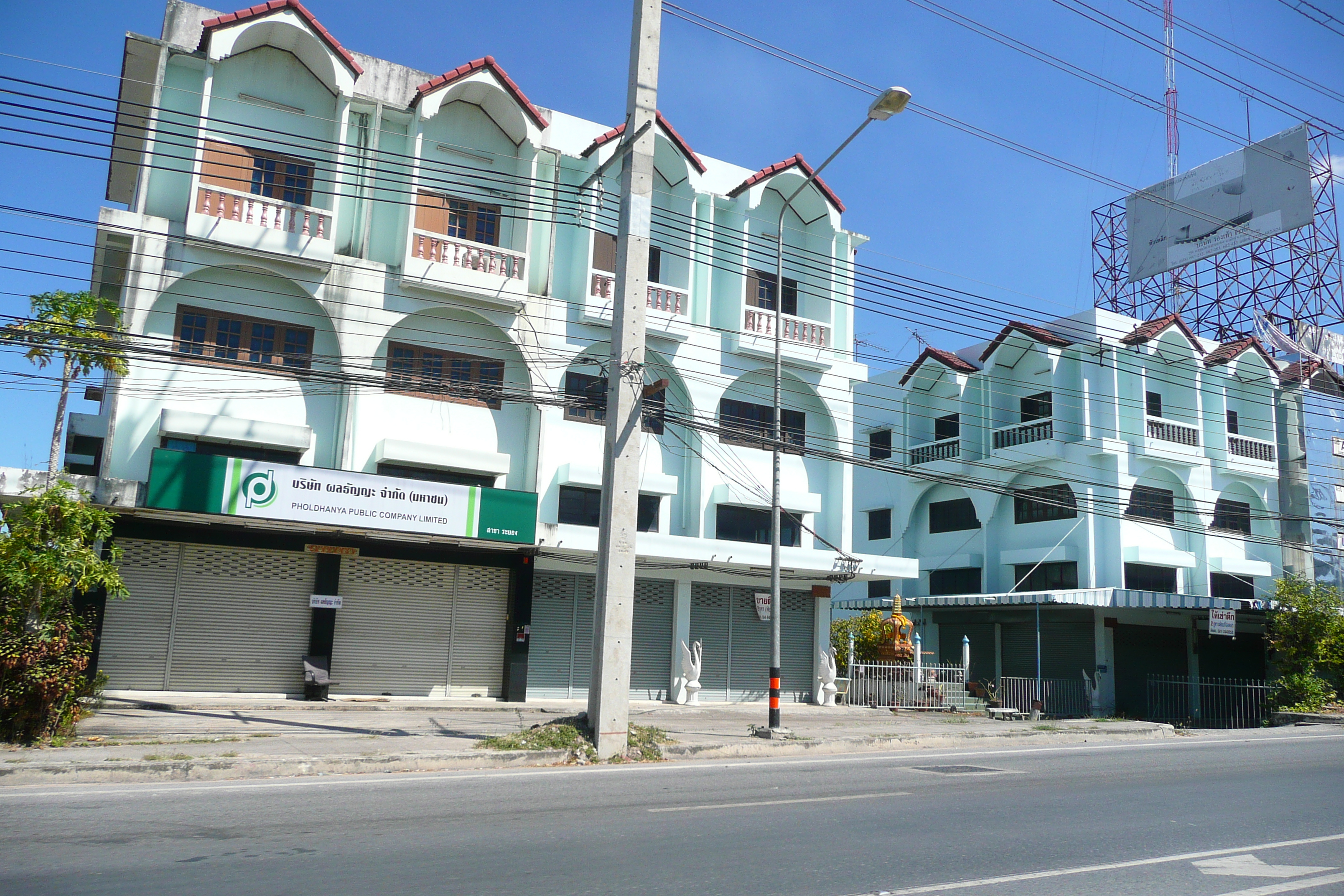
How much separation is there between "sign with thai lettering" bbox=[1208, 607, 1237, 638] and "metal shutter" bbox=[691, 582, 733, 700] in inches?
493

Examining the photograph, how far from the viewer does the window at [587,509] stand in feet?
77.3

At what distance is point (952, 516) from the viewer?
35438 millimetres

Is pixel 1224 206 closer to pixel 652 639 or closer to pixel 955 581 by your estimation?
pixel 955 581

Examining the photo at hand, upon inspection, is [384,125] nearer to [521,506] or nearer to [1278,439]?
[521,506]

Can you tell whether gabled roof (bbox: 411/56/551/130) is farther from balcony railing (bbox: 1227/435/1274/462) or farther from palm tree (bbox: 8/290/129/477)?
balcony railing (bbox: 1227/435/1274/462)

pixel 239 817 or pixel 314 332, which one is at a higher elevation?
pixel 314 332

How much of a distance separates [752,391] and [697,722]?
31.7 ft

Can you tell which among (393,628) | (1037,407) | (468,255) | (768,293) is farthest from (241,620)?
(1037,407)

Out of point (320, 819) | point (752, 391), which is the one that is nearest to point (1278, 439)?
point (752, 391)

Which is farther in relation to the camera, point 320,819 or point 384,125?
point 384,125

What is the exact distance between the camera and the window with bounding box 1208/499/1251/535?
33.5m

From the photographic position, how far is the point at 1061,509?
105ft

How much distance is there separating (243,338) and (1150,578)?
26.9m

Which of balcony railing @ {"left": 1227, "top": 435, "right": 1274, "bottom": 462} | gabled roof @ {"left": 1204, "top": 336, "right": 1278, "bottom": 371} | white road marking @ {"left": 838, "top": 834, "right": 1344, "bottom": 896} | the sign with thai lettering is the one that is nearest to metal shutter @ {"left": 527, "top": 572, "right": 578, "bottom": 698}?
the sign with thai lettering
